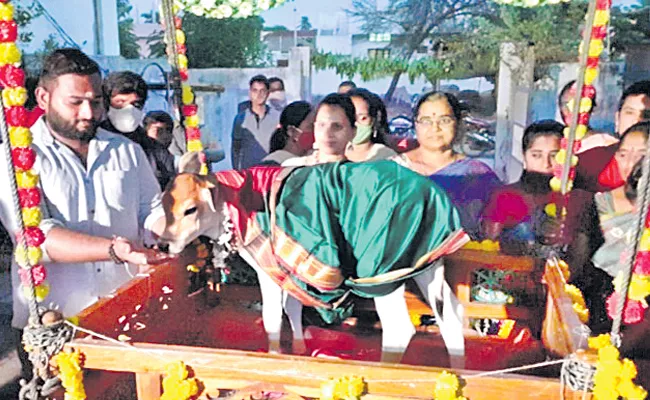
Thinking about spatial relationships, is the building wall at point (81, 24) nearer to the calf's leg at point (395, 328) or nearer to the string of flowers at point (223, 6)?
the string of flowers at point (223, 6)

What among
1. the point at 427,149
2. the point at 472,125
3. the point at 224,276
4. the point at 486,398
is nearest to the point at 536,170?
the point at 427,149

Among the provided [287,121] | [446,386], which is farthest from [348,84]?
[446,386]

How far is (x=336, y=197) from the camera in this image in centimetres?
170

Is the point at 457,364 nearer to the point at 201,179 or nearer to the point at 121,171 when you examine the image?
the point at 201,179

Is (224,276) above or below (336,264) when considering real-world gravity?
below

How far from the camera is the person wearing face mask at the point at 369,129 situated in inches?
116

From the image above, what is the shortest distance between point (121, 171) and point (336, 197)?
3.10 feet

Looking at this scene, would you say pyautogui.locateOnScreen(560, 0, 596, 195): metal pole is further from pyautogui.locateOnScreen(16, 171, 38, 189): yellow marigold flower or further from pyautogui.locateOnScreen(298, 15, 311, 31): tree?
pyautogui.locateOnScreen(298, 15, 311, 31): tree

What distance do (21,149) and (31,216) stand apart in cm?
17

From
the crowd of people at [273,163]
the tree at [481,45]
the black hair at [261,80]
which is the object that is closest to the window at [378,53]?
the tree at [481,45]

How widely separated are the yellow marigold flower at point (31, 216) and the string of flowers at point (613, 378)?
140 centimetres

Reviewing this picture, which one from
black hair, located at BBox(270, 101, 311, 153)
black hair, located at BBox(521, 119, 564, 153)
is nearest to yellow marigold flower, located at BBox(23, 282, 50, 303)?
black hair, located at BBox(270, 101, 311, 153)

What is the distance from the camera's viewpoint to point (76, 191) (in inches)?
81.1

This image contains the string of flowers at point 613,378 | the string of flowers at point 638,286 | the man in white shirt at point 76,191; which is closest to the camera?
the string of flowers at point 613,378
